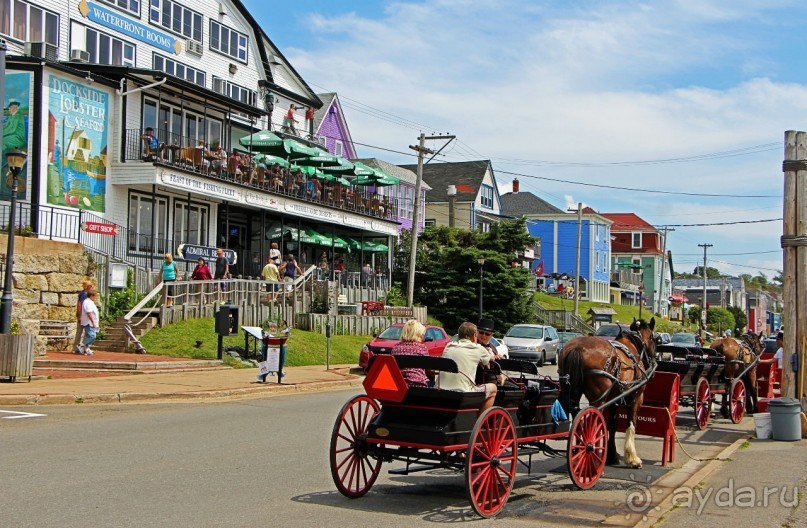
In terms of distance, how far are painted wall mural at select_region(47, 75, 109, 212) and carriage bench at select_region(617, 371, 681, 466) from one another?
22713mm

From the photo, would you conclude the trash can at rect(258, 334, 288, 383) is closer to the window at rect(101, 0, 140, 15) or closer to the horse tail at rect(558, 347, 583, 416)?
the horse tail at rect(558, 347, 583, 416)

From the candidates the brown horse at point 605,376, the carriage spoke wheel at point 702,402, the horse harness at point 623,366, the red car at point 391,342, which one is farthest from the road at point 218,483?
the red car at point 391,342

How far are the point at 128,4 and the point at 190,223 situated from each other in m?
8.91

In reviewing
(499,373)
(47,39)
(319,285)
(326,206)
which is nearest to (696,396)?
(499,373)

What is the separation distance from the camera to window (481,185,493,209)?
69438 mm

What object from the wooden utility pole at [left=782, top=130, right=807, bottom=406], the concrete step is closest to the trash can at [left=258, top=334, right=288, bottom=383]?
the concrete step

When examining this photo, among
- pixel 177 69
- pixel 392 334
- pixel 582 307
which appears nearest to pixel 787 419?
pixel 392 334

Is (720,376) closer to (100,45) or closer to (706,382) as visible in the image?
(706,382)

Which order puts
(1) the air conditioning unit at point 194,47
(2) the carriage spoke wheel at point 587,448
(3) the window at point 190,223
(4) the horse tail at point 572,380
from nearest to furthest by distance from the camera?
(2) the carriage spoke wheel at point 587,448 < (4) the horse tail at point 572,380 < (3) the window at point 190,223 < (1) the air conditioning unit at point 194,47

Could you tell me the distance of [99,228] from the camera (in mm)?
28406

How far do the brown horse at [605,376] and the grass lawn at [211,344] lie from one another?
49.3 ft

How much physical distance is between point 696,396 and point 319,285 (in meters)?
20.6

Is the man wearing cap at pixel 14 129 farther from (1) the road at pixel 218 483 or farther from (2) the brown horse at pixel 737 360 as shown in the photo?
(2) the brown horse at pixel 737 360

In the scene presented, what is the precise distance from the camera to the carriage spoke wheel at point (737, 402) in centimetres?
1695
